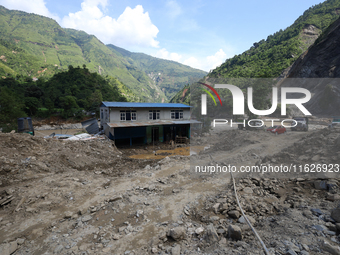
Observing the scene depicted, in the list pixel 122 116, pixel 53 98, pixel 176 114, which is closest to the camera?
pixel 122 116

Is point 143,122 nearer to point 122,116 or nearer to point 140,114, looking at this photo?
point 140,114

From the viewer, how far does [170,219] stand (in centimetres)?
647

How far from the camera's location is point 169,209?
7.10 metres

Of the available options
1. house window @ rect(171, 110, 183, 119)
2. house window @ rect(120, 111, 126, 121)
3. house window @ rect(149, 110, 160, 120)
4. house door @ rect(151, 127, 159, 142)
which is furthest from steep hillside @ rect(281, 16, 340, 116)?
house window @ rect(120, 111, 126, 121)

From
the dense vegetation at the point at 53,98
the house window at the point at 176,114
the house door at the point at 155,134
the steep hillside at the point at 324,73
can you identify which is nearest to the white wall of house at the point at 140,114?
the house window at the point at 176,114

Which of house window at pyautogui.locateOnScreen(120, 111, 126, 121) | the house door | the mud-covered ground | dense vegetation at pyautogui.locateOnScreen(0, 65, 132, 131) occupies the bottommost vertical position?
the mud-covered ground

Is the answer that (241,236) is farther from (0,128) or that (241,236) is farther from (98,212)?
(0,128)

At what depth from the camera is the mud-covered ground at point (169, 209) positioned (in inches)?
197

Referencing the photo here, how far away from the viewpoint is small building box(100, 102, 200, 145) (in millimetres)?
21781

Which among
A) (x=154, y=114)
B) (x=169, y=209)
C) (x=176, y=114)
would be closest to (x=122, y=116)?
(x=154, y=114)

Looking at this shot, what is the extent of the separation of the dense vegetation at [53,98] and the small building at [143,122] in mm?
19674

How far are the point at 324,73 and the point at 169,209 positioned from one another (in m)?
59.7

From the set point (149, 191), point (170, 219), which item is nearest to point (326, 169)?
point (170, 219)

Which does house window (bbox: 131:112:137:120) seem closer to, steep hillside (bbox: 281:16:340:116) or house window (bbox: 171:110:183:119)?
house window (bbox: 171:110:183:119)
